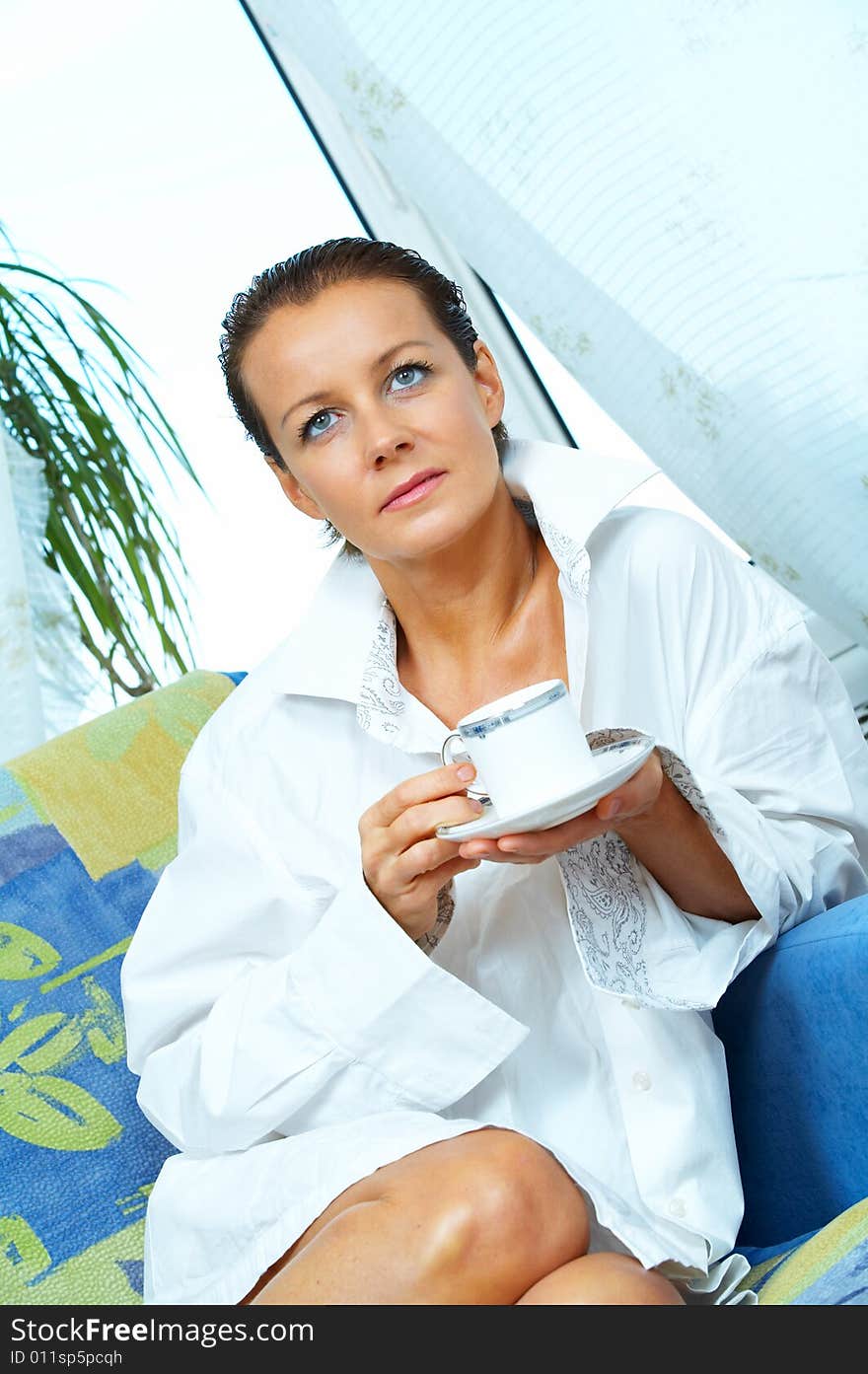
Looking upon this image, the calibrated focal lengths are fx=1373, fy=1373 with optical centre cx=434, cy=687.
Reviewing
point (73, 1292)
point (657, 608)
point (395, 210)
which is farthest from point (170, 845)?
point (395, 210)

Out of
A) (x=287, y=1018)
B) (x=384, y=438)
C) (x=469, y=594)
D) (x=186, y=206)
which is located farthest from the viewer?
(x=186, y=206)

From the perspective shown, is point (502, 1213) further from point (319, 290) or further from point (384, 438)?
point (319, 290)

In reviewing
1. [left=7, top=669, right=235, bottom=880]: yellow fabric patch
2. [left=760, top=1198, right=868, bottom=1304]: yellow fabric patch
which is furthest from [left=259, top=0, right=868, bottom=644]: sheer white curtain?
[left=760, top=1198, right=868, bottom=1304]: yellow fabric patch

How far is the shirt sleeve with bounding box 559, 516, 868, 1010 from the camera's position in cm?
119

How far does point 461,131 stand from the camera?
5.92 ft

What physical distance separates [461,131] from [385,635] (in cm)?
78

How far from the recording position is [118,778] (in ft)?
5.37

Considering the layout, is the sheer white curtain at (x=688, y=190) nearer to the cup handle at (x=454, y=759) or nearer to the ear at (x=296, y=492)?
the ear at (x=296, y=492)

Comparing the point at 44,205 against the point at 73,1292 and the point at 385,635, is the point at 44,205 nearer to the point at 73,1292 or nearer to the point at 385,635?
the point at 385,635

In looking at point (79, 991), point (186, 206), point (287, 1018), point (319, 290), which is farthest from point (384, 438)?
point (186, 206)

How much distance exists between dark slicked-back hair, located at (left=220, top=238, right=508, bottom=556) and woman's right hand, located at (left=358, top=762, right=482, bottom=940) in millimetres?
501

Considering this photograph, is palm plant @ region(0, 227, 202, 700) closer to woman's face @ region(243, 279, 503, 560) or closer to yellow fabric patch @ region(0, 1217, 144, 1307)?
woman's face @ region(243, 279, 503, 560)

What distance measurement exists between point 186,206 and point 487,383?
1.19 metres

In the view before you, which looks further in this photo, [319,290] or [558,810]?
[319,290]
